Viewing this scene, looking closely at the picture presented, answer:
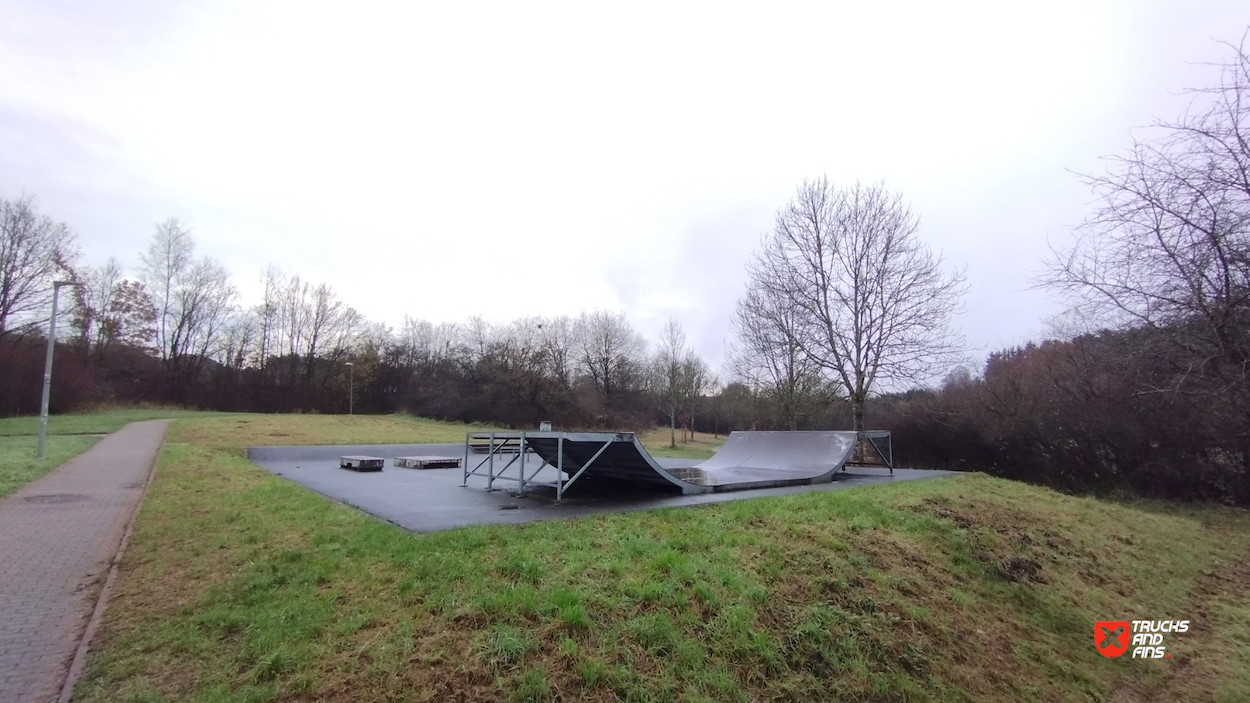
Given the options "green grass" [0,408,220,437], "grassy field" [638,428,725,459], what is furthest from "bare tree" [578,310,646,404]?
"green grass" [0,408,220,437]

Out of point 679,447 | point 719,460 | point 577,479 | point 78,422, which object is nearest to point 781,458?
point 719,460

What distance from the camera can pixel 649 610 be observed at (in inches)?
160

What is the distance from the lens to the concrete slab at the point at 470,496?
22.1 ft

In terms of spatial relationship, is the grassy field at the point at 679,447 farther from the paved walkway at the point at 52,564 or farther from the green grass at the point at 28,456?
the green grass at the point at 28,456

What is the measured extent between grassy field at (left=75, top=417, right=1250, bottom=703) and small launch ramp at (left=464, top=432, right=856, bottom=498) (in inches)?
57.6

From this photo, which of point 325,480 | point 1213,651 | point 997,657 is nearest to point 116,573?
point 325,480

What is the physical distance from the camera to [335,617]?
3.84 metres

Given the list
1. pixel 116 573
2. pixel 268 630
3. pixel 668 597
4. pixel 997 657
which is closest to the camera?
pixel 268 630

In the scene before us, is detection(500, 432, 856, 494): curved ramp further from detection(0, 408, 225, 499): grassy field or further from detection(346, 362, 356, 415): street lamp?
detection(346, 362, 356, 415): street lamp

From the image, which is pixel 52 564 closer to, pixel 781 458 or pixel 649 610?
pixel 649 610

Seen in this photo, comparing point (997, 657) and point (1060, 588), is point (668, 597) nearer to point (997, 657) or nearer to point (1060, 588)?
point (997, 657)

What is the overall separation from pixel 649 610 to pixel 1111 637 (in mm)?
4522

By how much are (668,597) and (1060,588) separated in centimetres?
469

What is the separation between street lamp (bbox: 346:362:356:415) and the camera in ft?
141
